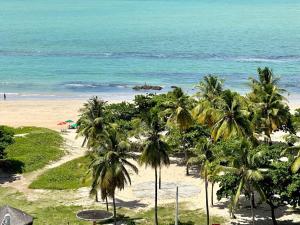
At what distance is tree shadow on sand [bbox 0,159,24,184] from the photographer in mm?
66750

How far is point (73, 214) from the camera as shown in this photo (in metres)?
54.5

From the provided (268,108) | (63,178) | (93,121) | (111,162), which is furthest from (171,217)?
(268,108)

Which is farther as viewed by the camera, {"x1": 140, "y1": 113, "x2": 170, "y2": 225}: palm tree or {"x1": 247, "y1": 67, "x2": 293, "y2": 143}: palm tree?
{"x1": 247, "y1": 67, "x2": 293, "y2": 143}: palm tree

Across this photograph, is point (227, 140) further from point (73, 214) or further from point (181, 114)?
point (73, 214)

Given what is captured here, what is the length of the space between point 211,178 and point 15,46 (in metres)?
159

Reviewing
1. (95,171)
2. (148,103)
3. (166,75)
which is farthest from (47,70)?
(95,171)

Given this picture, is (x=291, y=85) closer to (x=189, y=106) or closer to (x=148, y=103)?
(x=148, y=103)

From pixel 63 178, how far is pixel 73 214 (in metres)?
11.5

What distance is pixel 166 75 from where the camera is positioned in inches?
5812

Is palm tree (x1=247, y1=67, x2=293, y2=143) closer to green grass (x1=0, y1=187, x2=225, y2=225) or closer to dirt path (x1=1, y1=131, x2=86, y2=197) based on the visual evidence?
green grass (x1=0, y1=187, x2=225, y2=225)

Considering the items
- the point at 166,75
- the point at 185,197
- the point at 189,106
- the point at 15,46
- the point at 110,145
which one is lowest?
the point at 185,197

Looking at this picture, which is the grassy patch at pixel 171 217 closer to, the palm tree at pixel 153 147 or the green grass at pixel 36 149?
the palm tree at pixel 153 147

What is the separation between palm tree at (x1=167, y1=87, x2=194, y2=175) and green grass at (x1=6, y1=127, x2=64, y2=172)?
52.9 feet

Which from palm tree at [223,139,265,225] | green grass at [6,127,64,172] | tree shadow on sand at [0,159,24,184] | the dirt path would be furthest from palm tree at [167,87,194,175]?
palm tree at [223,139,265,225]
